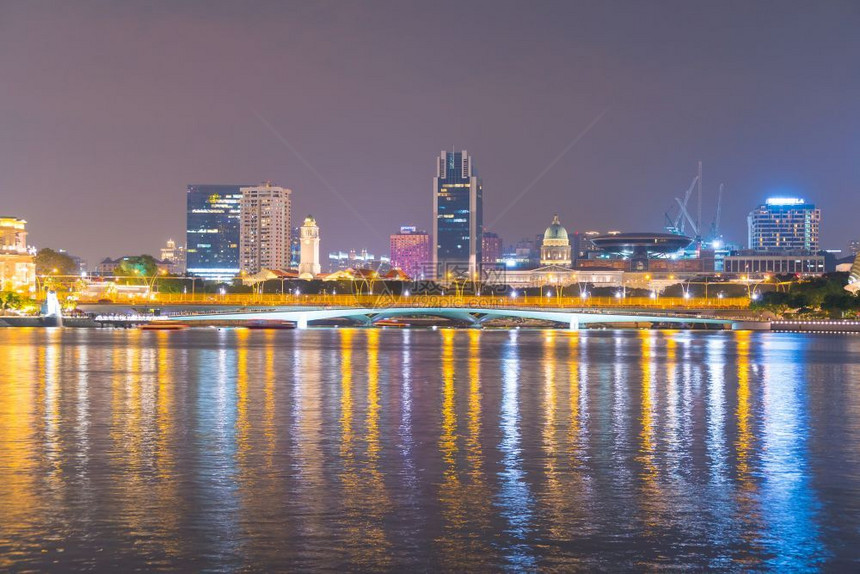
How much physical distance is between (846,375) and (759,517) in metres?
37.7

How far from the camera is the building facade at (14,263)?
499 ft

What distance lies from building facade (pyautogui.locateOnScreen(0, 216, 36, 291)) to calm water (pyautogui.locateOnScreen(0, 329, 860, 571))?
109 m

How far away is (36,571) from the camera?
1531 cm

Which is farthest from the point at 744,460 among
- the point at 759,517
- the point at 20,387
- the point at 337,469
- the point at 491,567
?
the point at 20,387

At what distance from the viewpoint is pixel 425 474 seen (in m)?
22.9

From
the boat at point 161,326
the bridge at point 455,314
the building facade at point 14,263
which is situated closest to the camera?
the bridge at point 455,314

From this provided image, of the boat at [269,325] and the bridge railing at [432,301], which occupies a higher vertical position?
the bridge railing at [432,301]

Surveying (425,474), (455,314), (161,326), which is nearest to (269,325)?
(161,326)

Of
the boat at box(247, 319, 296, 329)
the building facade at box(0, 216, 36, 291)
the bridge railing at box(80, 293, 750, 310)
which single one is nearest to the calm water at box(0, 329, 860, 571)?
the bridge railing at box(80, 293, 750, 310)

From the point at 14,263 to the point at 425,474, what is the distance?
14423cm

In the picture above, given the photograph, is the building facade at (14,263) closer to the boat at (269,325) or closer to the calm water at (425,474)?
the boat at (269,325)

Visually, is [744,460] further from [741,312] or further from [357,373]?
[741,312]

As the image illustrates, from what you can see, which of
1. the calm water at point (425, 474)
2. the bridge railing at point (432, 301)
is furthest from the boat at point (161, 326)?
the calm water at point (425, 474)

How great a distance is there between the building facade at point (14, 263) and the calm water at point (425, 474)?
109495 mm
